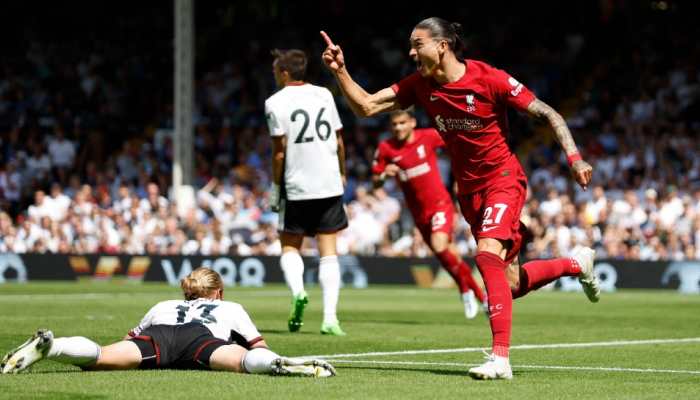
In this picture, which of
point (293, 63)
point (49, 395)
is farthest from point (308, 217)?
point (49, 395)

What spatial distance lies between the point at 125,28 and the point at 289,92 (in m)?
24.2

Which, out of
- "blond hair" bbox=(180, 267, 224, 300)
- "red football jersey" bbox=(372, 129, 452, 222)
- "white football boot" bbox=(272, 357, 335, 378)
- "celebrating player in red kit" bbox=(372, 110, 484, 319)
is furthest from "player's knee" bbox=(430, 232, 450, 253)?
"white football boot" bbox=(272, 357, 335, 378)

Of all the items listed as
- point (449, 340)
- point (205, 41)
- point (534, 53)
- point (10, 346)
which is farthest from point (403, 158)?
point (205, 41)

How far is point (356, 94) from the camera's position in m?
9.08

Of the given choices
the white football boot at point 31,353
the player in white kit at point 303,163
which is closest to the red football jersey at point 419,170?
→ the player in white kit at point 303,163

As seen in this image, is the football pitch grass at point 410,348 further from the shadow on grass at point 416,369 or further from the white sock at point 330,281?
the white sock at point 330,281

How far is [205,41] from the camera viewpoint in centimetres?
3553

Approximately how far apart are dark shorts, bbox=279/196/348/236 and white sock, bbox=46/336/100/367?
4.87m

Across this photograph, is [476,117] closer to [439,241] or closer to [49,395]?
[49,395]

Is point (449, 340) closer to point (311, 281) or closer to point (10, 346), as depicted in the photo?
point (10, 346)

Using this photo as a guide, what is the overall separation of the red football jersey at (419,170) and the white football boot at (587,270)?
19.3 ft

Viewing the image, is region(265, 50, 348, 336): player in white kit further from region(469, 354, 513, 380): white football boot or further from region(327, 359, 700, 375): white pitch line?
region(469, 354, 513, 380): white football boot

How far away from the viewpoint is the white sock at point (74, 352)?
25.3 ft

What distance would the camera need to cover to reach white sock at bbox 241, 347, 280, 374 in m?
7.97
